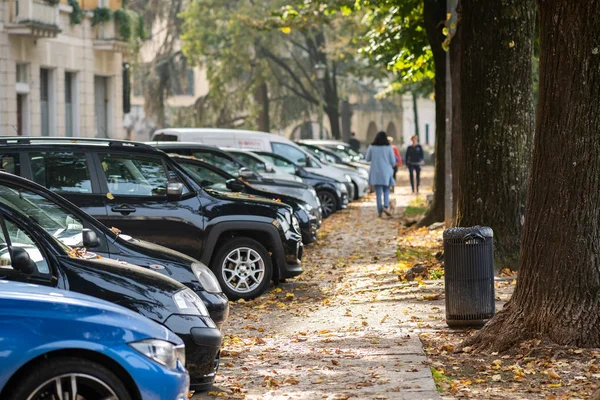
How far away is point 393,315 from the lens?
12.8 metres

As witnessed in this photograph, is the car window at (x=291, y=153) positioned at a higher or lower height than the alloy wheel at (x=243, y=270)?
higher

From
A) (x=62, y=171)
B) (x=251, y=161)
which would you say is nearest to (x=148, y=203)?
(x=62, y=171)

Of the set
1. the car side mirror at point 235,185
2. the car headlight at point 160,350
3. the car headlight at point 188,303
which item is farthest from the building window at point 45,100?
the car headlight at point 160,350

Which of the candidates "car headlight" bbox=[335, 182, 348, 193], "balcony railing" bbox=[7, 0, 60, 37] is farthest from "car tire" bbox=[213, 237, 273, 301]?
"balcony railing" bbox=[7, 0, 60, 37]

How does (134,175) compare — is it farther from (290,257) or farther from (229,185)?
(229,185)

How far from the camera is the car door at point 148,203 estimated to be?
13.8 meters

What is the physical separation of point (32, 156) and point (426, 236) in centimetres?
999

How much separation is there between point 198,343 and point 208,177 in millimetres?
9551

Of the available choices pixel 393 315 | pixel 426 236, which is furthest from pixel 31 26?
pixel 393 315

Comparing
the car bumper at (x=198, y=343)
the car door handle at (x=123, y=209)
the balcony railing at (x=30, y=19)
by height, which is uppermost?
the balcony railing at (x=30, y=19)

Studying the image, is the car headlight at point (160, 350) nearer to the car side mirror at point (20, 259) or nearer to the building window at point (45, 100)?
the car side mirror at point (20, 259)

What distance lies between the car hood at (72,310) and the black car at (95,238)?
199 cm

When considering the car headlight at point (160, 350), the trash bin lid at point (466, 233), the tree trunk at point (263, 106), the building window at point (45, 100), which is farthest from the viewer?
the tree trunk at point (263, 106)

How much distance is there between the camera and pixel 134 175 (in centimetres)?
1404
